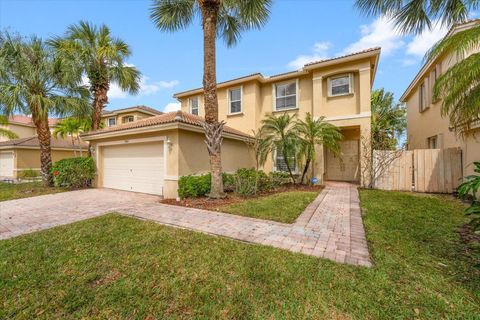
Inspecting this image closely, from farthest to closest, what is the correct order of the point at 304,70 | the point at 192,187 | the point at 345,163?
1. the point at 345,163
2. the point at 304,70
3. the point at 192,187

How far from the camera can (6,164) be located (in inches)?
805

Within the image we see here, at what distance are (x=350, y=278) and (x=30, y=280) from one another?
189 inches

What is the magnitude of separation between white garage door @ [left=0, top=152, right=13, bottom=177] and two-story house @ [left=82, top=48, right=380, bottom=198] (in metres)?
14.9

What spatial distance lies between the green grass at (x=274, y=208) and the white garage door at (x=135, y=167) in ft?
15.3

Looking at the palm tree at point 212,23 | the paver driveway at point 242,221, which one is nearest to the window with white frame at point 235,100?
the palm tree at point 212,23

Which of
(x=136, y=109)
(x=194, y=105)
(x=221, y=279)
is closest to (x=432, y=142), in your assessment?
(x=221, y=279)

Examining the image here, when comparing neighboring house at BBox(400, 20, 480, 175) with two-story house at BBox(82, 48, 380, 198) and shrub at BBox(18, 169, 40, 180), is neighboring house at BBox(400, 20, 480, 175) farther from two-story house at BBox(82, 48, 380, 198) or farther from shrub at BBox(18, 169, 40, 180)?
shrub at BBox(18, 169, 40, 180)

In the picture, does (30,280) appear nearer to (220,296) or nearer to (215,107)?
(220,296)

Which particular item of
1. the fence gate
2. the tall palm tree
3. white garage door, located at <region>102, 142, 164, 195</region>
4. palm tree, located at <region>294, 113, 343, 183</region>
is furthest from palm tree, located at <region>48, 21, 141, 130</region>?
the fence gate

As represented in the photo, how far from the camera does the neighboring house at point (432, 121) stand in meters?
8.30

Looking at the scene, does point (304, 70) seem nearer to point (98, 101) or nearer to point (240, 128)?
point (240, 128)

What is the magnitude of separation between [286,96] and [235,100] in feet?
12.0

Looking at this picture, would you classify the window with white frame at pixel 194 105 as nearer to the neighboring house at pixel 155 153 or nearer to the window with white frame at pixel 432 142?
the neighboring house at pixel 155 153

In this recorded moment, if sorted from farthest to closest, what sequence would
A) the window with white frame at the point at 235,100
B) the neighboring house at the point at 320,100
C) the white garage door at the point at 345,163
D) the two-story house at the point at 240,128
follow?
the window with white frame at the point at 235,100, the white garage door at the point at 345,163, the neighboring house at the point at 320,100, the two-story house at the point at 240,128
